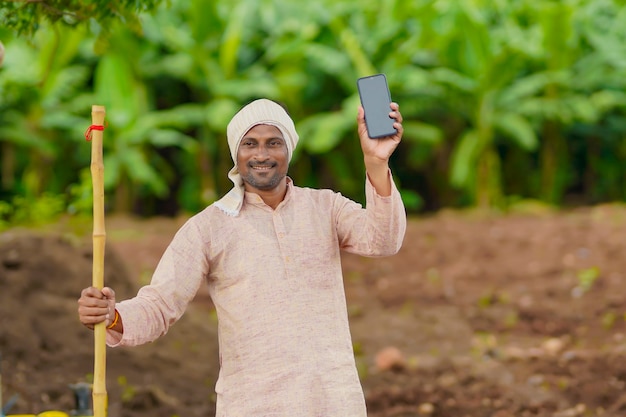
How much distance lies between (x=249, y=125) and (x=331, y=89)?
365 inches

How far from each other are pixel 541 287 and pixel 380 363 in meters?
2.16

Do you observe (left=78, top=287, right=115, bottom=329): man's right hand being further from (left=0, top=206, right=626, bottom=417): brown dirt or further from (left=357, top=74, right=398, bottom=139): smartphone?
(left=0, top=206, right=626, bottom=417): brown dirt

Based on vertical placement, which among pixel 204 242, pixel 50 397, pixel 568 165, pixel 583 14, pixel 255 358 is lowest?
pixel 50 397

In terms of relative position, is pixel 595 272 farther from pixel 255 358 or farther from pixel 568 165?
pixel 255 358

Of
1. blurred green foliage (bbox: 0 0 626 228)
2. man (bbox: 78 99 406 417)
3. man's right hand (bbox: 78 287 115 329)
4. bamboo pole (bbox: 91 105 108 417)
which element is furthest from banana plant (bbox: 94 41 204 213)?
man's right hand (bbox: 78 287 115 329)

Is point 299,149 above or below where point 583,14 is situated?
below

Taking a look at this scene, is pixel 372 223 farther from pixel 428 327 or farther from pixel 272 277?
pixel 428 327

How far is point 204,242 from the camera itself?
9.35ft

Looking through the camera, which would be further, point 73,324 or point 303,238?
point 73,324

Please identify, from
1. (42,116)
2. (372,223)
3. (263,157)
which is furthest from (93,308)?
(42,116)

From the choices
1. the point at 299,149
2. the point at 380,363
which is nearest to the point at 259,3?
the point at 299,149

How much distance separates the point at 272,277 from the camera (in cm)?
282

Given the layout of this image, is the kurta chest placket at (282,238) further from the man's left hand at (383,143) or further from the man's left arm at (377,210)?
the man's left hand at (383,143)

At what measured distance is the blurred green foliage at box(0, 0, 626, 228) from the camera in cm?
1066
